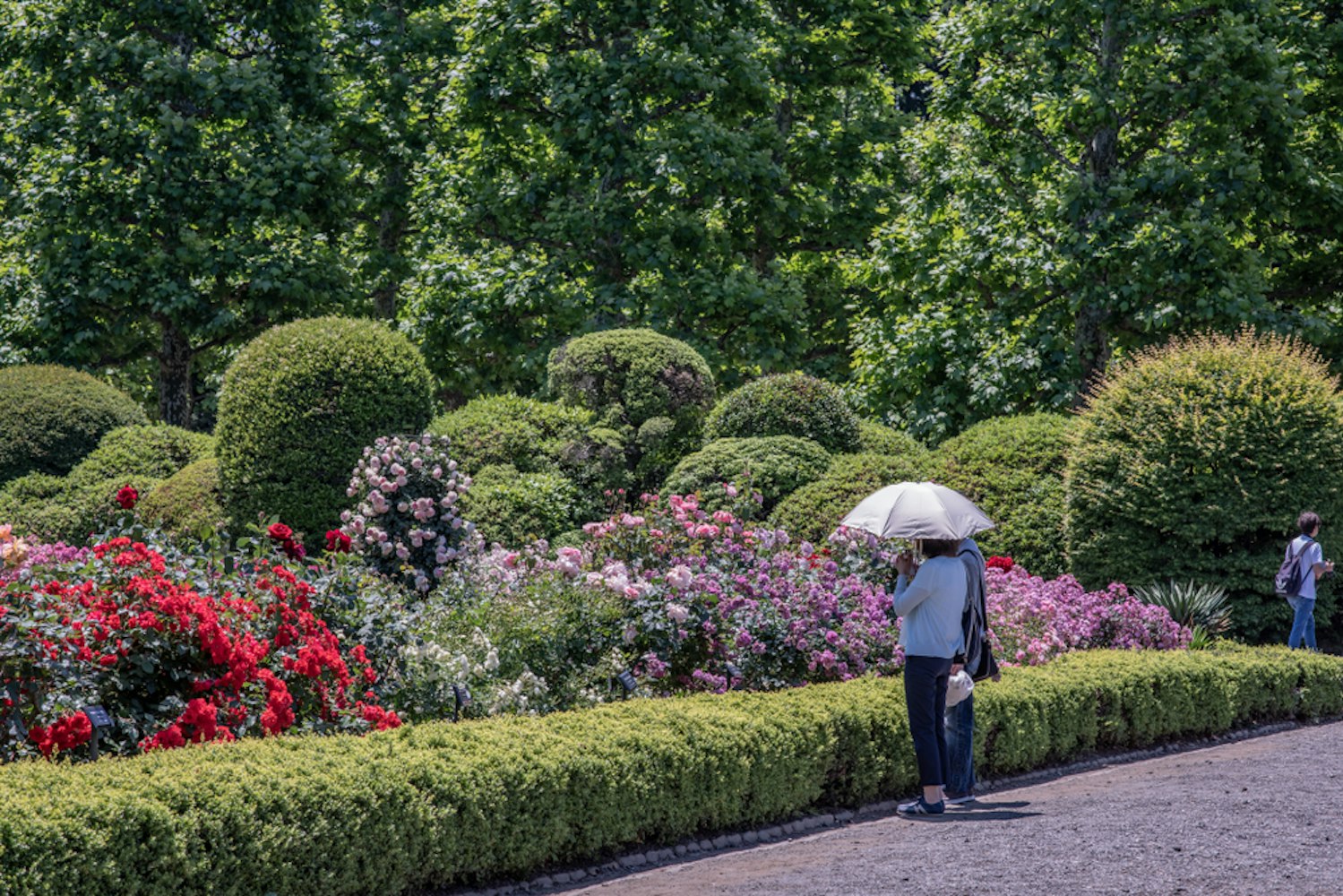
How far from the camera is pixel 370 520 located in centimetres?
1054

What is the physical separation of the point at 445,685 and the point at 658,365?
7.62 metres

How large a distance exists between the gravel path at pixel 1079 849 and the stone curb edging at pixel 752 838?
0.19 feet

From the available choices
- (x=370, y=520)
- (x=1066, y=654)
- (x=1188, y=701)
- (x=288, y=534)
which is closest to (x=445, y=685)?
(x=288, y=534)

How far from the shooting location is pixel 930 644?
759 cm

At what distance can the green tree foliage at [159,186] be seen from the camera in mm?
18031

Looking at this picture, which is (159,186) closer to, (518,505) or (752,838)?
(518,505)

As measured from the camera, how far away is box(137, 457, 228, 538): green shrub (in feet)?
Result: 43.7

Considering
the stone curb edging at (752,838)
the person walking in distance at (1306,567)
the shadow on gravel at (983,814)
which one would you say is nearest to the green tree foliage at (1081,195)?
the person walking in distance at (1306,567)

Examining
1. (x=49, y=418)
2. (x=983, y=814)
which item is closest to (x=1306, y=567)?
(x=983, y=814)

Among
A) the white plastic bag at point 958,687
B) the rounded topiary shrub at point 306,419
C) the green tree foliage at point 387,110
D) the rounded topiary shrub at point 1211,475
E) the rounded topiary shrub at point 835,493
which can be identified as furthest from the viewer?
the green tree foliage at point 387,110

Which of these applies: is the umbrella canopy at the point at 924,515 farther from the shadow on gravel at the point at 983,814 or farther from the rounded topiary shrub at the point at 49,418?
the rounded topiary shrub at the point at 49,418

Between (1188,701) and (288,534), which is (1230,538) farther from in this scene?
(288,534)

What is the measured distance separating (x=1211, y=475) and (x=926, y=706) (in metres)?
5.94

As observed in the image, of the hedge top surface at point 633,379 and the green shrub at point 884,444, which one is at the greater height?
the hedge top surface at point 633,379
